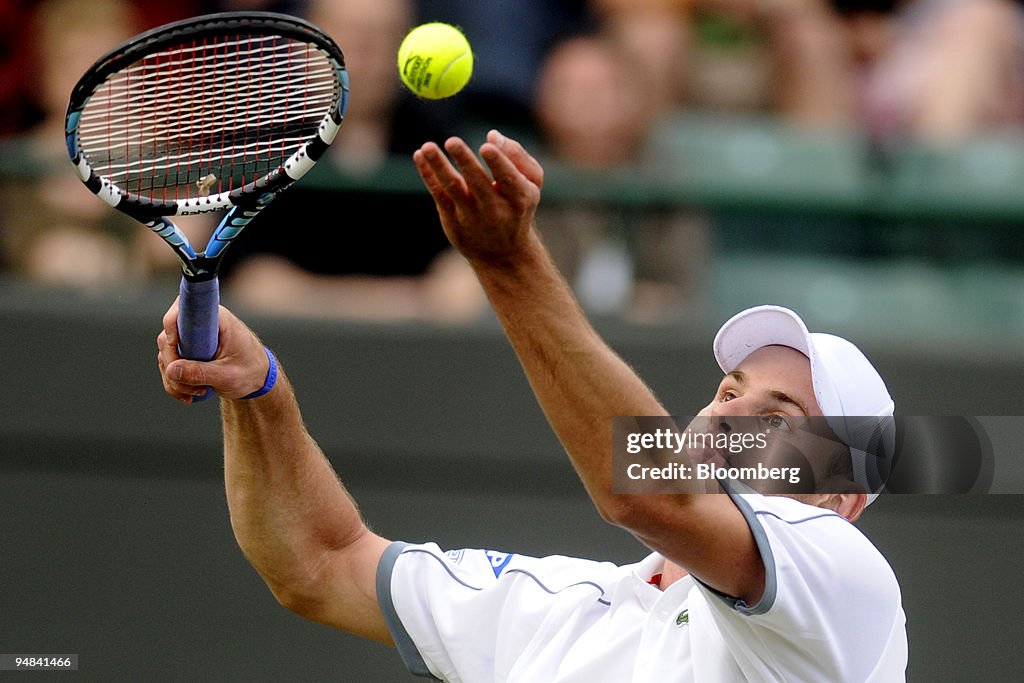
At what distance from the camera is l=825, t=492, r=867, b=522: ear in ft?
9.16

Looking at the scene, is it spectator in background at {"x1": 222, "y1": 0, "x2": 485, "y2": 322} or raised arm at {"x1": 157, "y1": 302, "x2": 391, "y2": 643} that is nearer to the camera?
raised arm at {"x1": 157, "y1": 302, "x2": 391, "y2": 643}

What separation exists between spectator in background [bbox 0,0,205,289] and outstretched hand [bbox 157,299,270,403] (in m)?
2.11

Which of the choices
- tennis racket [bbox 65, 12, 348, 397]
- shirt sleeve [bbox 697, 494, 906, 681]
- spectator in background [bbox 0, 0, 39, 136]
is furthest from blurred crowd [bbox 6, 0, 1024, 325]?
shirt sleeve [bbox 697, 494, 906, 681]

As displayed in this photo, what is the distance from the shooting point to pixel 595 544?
4.67 m

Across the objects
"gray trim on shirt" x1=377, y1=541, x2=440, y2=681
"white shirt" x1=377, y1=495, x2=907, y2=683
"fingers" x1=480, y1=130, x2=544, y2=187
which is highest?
"fingers" x1=480, y1=130, x2=544, y2=187

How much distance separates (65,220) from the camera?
4848mm

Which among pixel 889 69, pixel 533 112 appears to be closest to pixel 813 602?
pixel 533 112

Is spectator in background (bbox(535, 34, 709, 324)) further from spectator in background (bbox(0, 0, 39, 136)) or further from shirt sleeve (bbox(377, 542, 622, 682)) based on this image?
shirt sleeve (bbox(377, 542, 622, 682))

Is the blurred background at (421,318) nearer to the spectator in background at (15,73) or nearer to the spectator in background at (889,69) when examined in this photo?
the spectator in background at (889,69)

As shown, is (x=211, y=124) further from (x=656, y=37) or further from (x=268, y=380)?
(x=656, y=37)

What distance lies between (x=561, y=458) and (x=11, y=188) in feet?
6.19

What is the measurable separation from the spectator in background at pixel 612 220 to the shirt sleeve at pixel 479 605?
5.95 ft

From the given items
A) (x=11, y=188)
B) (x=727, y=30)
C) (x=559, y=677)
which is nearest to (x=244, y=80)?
(x=559, y=677)

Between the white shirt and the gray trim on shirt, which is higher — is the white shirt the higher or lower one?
the higher one
